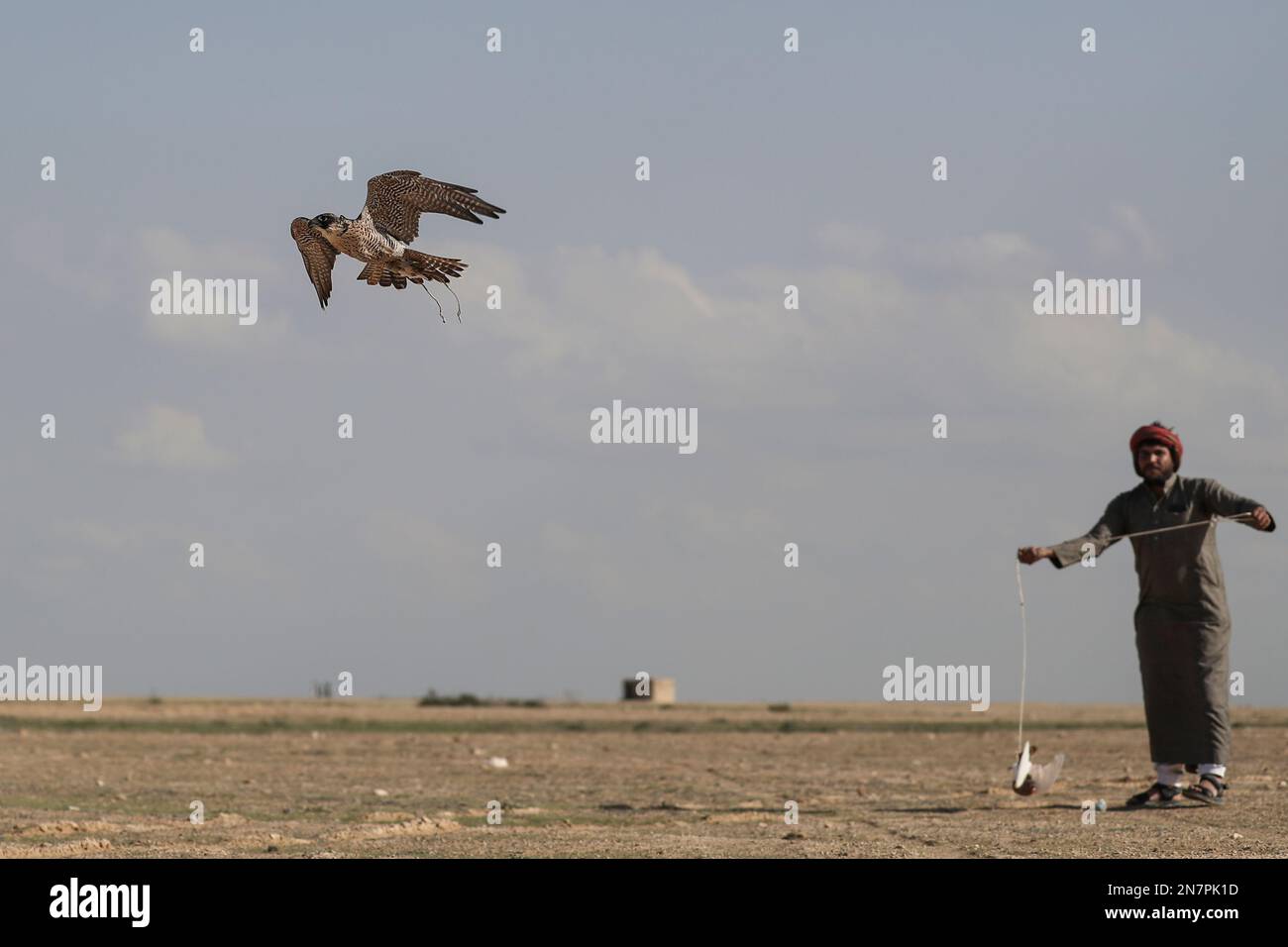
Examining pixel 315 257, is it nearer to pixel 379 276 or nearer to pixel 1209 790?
pixel 379 276

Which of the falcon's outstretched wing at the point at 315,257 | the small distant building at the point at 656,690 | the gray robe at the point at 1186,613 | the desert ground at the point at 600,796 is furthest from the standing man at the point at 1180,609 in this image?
the small distant building at the point at 656,690

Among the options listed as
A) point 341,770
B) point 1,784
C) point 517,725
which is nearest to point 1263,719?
point 517,725

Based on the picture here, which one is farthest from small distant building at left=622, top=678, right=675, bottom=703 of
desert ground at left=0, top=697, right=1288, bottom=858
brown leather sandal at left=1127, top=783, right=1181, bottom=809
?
brown leather sandal at left=1127, top=783, right=1181, bottom=809

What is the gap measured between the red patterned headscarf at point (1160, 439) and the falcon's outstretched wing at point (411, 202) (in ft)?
24.2

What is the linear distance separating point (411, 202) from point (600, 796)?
9237mm

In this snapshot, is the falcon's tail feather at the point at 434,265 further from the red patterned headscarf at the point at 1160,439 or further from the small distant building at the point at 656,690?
the small distant building at the point at 656,690

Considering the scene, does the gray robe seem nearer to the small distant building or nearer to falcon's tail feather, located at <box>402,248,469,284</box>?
falcon's tail feather, located at <box>402,248,469,284</box>

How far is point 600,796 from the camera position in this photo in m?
19.2

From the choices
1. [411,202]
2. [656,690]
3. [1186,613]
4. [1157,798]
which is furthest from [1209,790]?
[656,690]

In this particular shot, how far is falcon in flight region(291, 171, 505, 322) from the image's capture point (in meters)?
11.0

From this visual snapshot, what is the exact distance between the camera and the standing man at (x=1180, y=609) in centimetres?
1619

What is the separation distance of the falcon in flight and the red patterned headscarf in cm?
738
